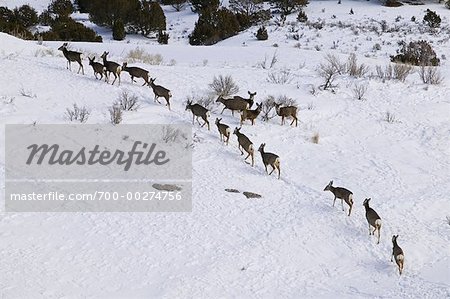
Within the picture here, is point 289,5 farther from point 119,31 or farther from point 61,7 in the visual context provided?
point 61,7

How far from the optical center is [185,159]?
31.7ft

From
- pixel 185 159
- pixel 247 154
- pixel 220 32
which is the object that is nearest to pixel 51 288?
pixel 185 159

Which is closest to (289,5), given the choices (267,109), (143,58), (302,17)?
(302,17)

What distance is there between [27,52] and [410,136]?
33.0 feet

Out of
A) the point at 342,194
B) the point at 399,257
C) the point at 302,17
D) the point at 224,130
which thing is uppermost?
the point at 302,17

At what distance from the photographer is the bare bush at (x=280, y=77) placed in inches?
580

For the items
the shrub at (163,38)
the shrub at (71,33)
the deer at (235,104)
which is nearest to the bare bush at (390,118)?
the deer at (235,104)

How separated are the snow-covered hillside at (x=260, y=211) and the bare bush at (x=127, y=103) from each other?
0.21 metres

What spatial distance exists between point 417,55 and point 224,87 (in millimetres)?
10696

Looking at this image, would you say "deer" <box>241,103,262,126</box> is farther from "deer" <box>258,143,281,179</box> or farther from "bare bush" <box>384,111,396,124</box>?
"bare bush" <box>384,111,396,124</box>

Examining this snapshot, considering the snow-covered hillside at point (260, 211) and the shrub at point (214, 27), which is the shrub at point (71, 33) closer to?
the shrub at point (214, 27)

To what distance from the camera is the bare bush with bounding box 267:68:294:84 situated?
48.3 ft

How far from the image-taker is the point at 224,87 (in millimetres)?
12984

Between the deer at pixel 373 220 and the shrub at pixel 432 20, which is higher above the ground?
the shrub at pixel 432 20
